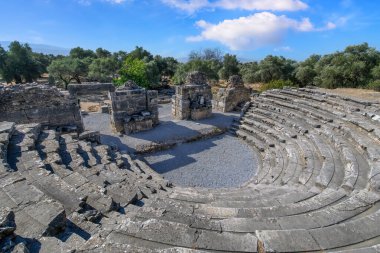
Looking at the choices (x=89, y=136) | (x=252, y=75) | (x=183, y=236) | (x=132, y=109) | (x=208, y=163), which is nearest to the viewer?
(x=183, y=236)

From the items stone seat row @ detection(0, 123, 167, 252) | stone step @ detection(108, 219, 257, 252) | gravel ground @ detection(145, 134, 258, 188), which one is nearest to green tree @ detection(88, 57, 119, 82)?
gravel ground @ detection(145, 134, 258, 188)

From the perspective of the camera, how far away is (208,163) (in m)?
10.1

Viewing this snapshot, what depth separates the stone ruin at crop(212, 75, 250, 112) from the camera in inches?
667

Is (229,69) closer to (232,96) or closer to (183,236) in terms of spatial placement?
(232,96)

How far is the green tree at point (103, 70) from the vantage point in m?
30.1

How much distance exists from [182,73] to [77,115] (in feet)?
75.5

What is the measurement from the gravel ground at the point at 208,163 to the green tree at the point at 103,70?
2333 cm

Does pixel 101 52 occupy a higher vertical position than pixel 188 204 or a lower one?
higher

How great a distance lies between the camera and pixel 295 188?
6324 millimetres

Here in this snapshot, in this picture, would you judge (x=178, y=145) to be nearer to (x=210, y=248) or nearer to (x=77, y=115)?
(x=77, y=115)

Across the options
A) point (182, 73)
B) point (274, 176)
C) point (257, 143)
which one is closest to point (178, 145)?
point (257, 143)

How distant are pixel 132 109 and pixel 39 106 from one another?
15.6 feet

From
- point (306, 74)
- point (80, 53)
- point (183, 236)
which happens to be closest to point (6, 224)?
point (183, 236)

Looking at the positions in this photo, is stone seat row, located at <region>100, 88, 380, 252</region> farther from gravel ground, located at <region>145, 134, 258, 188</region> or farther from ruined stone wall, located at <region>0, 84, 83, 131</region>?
ruined stone wall, located at <region>0, 84, 83, 131</region>
